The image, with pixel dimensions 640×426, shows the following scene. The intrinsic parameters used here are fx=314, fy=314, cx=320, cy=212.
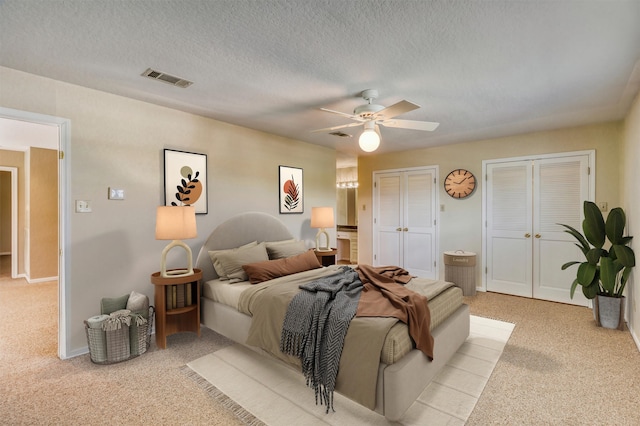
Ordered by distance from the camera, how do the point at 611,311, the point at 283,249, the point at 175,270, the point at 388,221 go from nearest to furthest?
the point at 175,270 → the point at 611,311 → the point at 283,249 → the point at 388,221

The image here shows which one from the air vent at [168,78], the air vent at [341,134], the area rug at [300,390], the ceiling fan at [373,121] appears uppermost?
the air vent at [168,78]

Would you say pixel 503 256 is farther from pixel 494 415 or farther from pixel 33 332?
pixel 33 332

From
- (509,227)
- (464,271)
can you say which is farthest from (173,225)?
(509,227)

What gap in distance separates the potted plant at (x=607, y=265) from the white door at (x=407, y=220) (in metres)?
2.29

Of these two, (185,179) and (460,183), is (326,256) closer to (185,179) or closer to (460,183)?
(185,179)

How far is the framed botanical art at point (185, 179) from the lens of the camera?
11.5 feet

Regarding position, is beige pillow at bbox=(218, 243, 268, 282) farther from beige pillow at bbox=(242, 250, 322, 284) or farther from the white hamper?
the white hamper

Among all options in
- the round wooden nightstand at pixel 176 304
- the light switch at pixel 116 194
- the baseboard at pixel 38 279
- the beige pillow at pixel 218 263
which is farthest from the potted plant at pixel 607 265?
the baseboard at pixel 38 279

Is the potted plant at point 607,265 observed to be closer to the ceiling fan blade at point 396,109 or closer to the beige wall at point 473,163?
the beige wall at point 473,163

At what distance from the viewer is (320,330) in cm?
226

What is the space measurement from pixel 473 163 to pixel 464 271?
180 cm

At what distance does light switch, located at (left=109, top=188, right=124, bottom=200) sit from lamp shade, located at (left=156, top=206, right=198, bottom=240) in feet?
1.53

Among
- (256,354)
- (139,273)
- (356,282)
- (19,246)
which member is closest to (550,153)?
(356,282)

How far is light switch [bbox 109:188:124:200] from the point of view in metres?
3.09
